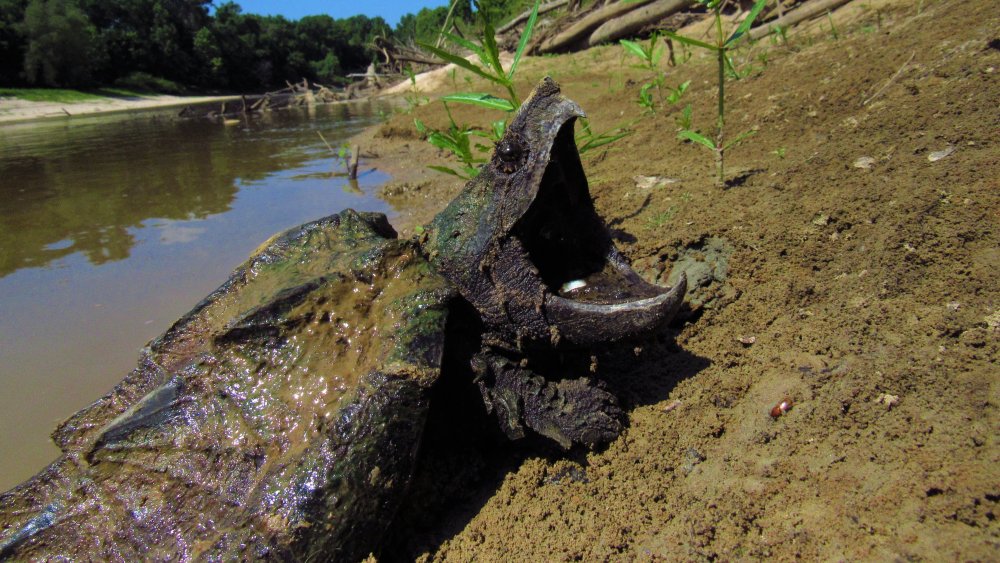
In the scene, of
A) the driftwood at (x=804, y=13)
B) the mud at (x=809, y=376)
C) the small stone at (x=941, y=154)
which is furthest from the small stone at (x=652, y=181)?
the driftwood at (x=804, y=13)

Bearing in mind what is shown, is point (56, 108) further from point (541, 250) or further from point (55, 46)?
point (541, 250)

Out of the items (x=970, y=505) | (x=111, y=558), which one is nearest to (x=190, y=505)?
(x=111, y=558)

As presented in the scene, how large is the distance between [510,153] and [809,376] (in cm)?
115

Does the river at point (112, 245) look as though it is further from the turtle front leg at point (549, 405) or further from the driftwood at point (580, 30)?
the driftwood at point (580, 30)

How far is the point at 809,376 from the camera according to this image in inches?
63.9

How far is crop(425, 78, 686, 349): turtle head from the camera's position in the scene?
5.73 feet

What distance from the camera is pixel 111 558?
155 centimetres

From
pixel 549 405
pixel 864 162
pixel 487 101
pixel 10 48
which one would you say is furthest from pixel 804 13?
pixel 10 48

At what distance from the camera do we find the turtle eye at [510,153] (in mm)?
1797

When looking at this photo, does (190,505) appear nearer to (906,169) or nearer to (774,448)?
(774,448)

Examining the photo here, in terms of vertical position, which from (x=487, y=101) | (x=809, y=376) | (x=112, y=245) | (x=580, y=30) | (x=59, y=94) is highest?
(x=580, y=30)

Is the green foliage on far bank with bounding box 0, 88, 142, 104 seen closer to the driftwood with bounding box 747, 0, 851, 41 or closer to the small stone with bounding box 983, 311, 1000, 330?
the driftwood with bounding box 747, 0, 851, 41

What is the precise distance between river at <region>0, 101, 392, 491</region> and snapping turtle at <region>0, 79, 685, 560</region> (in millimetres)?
1070

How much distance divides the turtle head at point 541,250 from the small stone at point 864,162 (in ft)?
3.94
